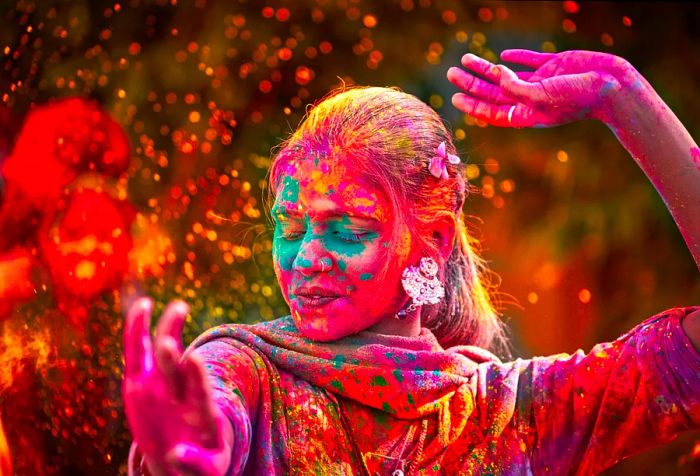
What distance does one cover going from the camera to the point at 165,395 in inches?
35.4

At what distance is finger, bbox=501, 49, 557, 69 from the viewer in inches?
49.9

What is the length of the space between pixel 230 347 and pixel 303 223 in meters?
0.17

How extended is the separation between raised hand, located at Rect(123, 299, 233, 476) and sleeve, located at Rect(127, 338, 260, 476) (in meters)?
0.09

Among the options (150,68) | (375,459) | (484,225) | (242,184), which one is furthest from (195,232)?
(375,459)

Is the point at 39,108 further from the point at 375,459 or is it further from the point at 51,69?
the point at 375,459

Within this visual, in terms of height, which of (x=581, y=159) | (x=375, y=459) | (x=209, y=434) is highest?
(x=581, y=159)

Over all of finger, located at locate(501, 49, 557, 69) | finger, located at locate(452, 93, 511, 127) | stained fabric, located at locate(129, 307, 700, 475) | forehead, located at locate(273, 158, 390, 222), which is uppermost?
finger, located at locate(501, 49, 557, 69)

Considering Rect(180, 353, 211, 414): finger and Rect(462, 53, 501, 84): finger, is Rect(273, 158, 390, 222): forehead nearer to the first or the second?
Rect(462, 53, 501, 84): finger

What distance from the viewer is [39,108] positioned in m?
1.63

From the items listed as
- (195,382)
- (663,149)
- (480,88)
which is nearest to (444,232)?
(480,88)

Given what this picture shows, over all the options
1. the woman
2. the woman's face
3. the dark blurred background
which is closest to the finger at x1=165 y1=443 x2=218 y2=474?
the woman

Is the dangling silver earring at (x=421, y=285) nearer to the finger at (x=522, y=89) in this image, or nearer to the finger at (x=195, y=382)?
the finger at (x=522, y=89)

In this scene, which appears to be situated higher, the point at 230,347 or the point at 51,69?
the point at 51,69

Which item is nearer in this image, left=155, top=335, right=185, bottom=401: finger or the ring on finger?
left=155, top=335, right=185, bottom=401: finger
